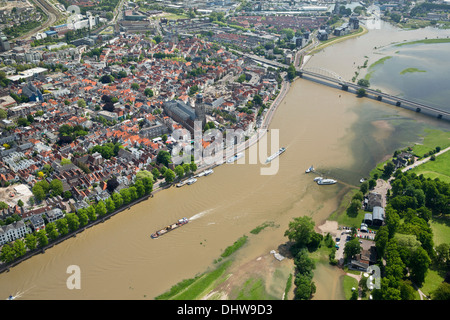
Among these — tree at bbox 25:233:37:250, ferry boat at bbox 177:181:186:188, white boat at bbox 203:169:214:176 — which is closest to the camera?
tree at bbox 25:233:37:250

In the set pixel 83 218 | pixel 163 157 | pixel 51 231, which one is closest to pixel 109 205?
pixel 83 218

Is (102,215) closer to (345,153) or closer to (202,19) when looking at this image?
(345,153)

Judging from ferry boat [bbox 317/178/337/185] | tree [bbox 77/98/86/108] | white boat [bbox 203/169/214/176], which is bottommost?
white boat [bbox 203/169/214/176]

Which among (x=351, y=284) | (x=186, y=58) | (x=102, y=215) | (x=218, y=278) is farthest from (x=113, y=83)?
(x=351, y=284)

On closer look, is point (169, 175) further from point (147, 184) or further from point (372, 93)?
point (372, 93)

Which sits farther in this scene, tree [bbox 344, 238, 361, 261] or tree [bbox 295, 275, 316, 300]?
tree [bbox 344, 238, 361, 261]

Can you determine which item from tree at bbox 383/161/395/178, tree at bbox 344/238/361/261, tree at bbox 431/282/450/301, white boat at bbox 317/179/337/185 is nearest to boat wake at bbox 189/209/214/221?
white boat at bbox 317/179/337/185

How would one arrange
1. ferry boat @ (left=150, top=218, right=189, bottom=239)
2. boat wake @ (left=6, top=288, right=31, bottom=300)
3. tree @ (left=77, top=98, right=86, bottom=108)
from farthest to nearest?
tree @ (left=77, top=98, right=86, bottom=108)
ferry boat @ (left=150, top=218, right=189, bottom=239)
boat wake @ (left=6, top=288, right=31, bottom=300)

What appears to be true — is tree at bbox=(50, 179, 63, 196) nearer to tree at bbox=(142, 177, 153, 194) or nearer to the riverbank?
tree at bbox=(142, 177, 153, 194)
